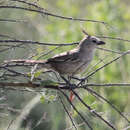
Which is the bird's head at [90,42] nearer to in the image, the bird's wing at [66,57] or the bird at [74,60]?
the bird at [74,60]

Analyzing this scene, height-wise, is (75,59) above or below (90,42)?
below

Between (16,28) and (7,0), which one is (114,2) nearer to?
(16,28)

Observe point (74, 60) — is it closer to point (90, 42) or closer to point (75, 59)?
point (75, 59)

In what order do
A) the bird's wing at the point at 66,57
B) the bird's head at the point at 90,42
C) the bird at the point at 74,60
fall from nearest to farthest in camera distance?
the bird at the point at 74,60 → the bird's wing at the point at 66,57 → the bird's head at the point at 90,42

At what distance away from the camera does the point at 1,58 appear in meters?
4.42

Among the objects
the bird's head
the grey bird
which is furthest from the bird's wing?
the bird's head

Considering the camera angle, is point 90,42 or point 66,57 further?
point 90,42

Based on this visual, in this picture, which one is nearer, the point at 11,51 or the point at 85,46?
the point at 11,51

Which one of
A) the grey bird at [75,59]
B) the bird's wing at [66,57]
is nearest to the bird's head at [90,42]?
the grey bird at [75,59]

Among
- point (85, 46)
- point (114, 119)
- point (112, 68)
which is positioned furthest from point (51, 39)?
point (85, 46)

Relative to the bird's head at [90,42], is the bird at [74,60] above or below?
below

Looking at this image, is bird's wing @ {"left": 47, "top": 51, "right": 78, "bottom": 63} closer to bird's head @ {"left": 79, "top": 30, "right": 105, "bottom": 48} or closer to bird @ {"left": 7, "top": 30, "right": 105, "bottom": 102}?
bird @ {"left": 7, "top": 30, "right": 105, "bottom": 102}

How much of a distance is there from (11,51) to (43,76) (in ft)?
1.75

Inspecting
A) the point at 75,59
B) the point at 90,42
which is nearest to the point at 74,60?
the point at 75,59
